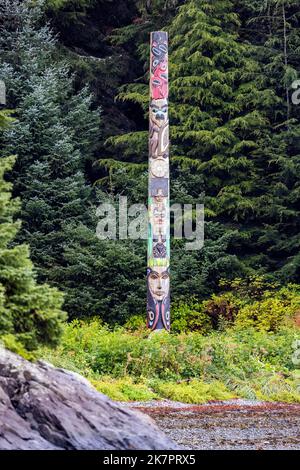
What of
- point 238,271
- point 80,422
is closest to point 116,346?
point 80,422

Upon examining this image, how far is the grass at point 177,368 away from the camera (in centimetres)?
1285

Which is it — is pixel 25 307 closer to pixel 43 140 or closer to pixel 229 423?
pixel 229 423

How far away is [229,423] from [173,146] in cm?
1323

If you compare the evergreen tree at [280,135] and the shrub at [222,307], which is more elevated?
the evergreen tree at [280,135]

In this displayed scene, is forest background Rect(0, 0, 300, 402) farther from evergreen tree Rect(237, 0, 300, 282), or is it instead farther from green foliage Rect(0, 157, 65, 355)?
green foliage Rect(0, 157, 65, 355)

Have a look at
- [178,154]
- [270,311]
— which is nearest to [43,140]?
[178,154]

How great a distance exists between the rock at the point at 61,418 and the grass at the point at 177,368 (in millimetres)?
4785

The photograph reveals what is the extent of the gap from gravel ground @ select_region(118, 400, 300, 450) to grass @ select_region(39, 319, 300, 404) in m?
0.37

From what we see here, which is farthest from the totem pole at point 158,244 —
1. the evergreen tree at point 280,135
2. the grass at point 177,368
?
the evergreen tree at point 280,135

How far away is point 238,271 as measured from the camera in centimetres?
2223

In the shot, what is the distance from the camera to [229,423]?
35.9 ft

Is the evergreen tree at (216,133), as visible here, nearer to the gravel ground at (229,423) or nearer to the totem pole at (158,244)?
the totem pole at (158,244)
